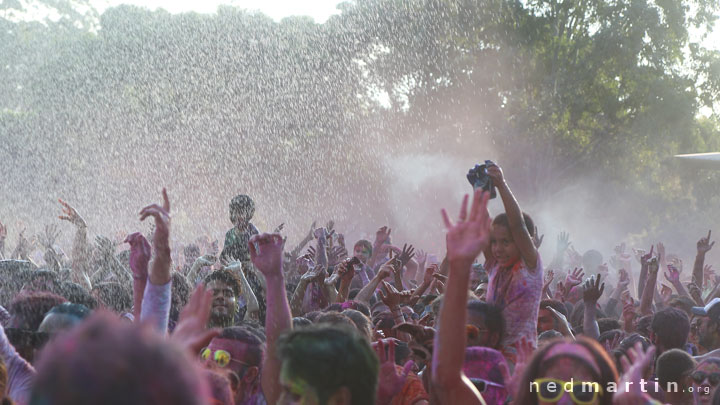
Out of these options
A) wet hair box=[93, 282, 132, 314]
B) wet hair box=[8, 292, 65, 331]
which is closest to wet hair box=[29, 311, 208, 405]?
wet hair box=[8, 292, 65, 331]

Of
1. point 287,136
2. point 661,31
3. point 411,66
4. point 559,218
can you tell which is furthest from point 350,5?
point 559,218

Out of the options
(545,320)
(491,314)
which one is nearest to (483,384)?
(491,314)

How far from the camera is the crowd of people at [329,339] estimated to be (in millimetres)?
1301

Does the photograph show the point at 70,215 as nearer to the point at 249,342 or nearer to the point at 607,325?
the point at 249,342

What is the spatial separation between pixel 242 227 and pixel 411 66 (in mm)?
20688

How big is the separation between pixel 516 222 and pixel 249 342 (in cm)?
146

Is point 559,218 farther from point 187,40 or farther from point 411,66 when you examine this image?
point 187,40

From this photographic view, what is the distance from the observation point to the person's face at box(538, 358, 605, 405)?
2748mm

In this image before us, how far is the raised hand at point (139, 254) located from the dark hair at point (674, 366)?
9.53ft

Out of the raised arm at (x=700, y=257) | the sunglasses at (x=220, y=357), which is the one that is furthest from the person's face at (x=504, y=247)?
the raised arm at (x=700, y=257)

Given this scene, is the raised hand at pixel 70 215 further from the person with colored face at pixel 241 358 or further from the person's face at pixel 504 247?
the person's face at pixel 504 247

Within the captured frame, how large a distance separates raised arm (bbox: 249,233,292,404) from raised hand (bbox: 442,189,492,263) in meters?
1.19

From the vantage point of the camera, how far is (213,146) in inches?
994

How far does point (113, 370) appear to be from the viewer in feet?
4.08
